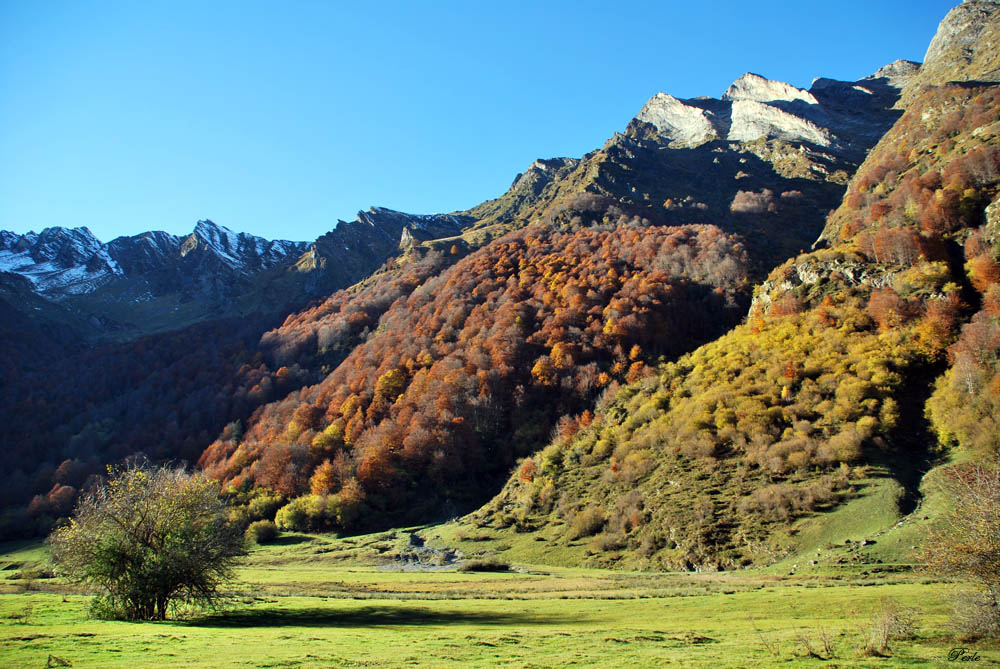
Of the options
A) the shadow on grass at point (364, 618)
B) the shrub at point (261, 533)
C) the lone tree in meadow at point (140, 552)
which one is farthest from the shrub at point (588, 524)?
the shrub at point (261, 533)

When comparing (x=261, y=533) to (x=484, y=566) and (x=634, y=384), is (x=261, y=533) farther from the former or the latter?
(x=634, y=384)

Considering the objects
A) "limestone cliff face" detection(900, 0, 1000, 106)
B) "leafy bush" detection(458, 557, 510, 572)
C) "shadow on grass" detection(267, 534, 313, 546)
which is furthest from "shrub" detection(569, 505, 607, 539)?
"limestone cliff face" detection(900, 0, 1000, 106)

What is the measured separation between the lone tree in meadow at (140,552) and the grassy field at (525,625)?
190cm

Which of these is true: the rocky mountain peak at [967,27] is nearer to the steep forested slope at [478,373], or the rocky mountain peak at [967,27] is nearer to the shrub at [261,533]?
the steep forested slope at [478,373]

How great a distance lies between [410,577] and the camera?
167ft

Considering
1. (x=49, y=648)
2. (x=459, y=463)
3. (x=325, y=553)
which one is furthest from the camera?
(x=459, y=463)

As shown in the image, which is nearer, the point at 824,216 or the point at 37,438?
the point at 37,438

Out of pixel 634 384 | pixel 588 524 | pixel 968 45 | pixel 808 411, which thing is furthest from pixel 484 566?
pixel 968 45

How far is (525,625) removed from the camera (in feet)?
77.3

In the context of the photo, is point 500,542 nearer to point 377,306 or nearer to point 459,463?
point 459,463

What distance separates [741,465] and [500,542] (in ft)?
108

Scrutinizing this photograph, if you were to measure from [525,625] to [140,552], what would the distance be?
2095 cm

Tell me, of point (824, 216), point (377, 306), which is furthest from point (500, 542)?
point (824, 216)

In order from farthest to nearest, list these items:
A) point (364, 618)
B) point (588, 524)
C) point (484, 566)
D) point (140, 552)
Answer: point (588, 524) → point (484, 566) → point (364, 618) → point (140, 552)
